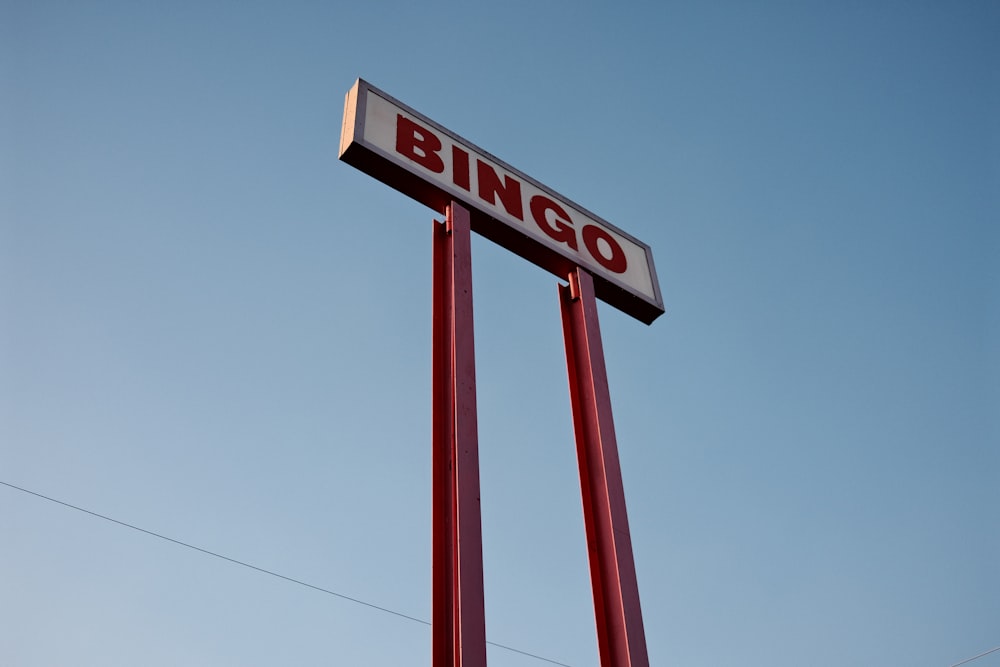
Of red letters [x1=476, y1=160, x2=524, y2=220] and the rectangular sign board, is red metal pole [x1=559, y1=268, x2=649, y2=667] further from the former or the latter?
red letters [x1=476, y1=160, x2=524, y2=220]

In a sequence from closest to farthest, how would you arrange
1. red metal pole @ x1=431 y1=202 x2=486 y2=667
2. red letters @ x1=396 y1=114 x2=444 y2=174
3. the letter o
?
red metal pole @ x1=431 y1=202 x2=486 y2=667 → red letters @ x1=396 y1=114 x2=444 y2=174 → the letter o

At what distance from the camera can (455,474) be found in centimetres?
373

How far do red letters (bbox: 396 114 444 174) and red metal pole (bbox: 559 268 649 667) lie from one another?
1.19 m

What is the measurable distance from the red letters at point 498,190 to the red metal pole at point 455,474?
619mm

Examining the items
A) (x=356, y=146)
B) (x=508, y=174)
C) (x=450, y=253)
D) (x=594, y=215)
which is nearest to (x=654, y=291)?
(x=594, y=215)

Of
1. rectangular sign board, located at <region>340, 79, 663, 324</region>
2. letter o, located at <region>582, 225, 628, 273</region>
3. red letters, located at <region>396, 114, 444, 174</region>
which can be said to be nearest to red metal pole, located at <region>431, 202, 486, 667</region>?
rectangular sign board, located at <region>340, 79, 663, 324</region>

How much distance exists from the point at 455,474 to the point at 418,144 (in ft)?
7.98

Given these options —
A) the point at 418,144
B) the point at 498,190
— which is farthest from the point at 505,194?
the point at 418,144

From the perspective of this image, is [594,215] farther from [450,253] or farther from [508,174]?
[450,253]

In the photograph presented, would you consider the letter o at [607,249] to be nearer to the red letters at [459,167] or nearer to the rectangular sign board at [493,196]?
the rectangular sign board at [493,196]

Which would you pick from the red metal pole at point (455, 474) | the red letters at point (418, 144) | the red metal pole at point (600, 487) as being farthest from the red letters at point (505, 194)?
the red metal pole at point (455, 474)

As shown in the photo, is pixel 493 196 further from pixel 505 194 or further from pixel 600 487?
pixel 600 487

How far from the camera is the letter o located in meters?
5.69

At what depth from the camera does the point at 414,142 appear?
5.21 metres
